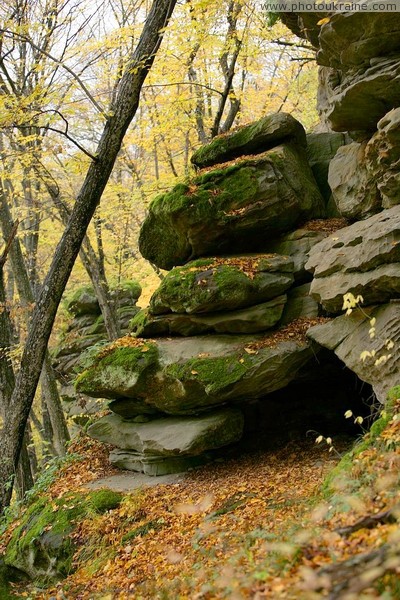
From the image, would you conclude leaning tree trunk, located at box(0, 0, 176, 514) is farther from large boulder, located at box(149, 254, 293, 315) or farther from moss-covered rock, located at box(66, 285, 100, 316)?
moss-covered rock, located at box(66, 285, 100, 316)

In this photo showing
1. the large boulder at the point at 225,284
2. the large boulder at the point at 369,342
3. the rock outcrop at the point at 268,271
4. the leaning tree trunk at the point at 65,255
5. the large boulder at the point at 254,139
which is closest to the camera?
the large boulder at the point at 369,342

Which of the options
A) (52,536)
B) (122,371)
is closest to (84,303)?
(122,371)

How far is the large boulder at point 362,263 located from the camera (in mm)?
6352

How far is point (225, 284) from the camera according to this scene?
8.12 m

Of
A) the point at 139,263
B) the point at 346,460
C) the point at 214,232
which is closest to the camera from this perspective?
the point at 346,460

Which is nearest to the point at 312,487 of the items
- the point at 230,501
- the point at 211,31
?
the point at 230,501

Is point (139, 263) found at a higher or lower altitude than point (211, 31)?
lower

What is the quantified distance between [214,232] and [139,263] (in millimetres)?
9677

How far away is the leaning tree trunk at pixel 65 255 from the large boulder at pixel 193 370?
101 cm

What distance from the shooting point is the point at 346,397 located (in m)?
9.36

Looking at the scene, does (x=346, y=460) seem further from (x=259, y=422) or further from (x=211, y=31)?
(x=211, y=31)

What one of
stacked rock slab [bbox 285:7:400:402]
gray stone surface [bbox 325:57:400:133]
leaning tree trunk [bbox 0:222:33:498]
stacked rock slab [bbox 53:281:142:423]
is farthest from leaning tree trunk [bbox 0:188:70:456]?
gray stone surface [bbox 325:57:400:133]

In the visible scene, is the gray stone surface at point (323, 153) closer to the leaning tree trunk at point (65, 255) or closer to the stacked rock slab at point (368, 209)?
the stacked rock slab at point (368, 209)

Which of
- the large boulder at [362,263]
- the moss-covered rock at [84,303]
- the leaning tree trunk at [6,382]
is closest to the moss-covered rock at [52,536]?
the leaning tree trunk at [6,382]
